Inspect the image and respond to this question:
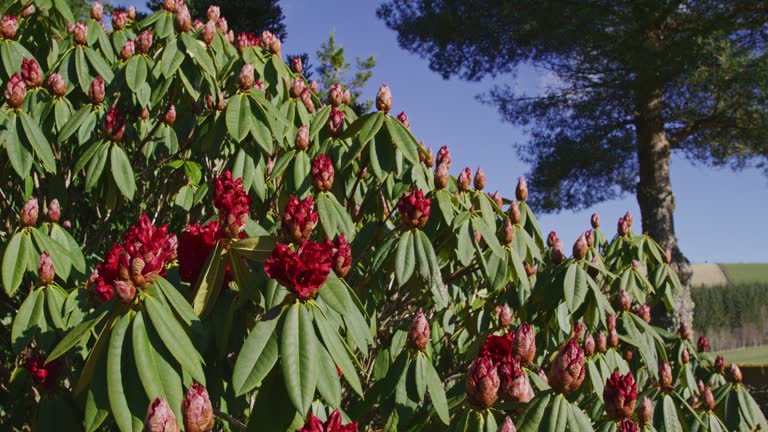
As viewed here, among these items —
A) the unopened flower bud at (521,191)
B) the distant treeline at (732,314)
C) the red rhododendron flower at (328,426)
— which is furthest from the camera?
the distant treeline at (732,314)

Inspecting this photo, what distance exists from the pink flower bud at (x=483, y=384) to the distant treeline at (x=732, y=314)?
29.3m

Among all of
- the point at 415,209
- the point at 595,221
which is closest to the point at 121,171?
the point at 415,209

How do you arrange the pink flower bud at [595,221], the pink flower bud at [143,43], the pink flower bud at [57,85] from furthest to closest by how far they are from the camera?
the pink flower bud at [595,221], the pink flower bud at [143,43], the pink flower bud at [57,85]

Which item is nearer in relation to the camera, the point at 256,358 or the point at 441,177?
the point at 256,358

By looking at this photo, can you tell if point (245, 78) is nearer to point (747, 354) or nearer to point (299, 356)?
point (299, 356)

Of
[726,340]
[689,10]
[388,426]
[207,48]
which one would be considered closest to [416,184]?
[388,426]

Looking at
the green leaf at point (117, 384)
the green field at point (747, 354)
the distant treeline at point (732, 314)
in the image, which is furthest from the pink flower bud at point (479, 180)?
the distant treeline at point (732, 314)

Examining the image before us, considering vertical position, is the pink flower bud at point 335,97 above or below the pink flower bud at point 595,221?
above

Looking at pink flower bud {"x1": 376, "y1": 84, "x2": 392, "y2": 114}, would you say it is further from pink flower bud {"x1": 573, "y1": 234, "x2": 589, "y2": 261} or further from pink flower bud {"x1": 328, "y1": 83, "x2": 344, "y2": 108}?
pink flower bud {"x1": 573, "y1": 234, "x2": 589, "y2": 261}

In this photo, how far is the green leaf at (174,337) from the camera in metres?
1.13

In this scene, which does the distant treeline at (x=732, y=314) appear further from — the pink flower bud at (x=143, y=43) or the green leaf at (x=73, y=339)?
the green leaf at (x=73, y=339)

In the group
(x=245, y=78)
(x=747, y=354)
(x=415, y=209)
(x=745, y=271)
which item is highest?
(x=745, y=271)

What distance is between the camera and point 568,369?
54.6 inches

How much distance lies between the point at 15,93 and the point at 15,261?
0.64 meters
